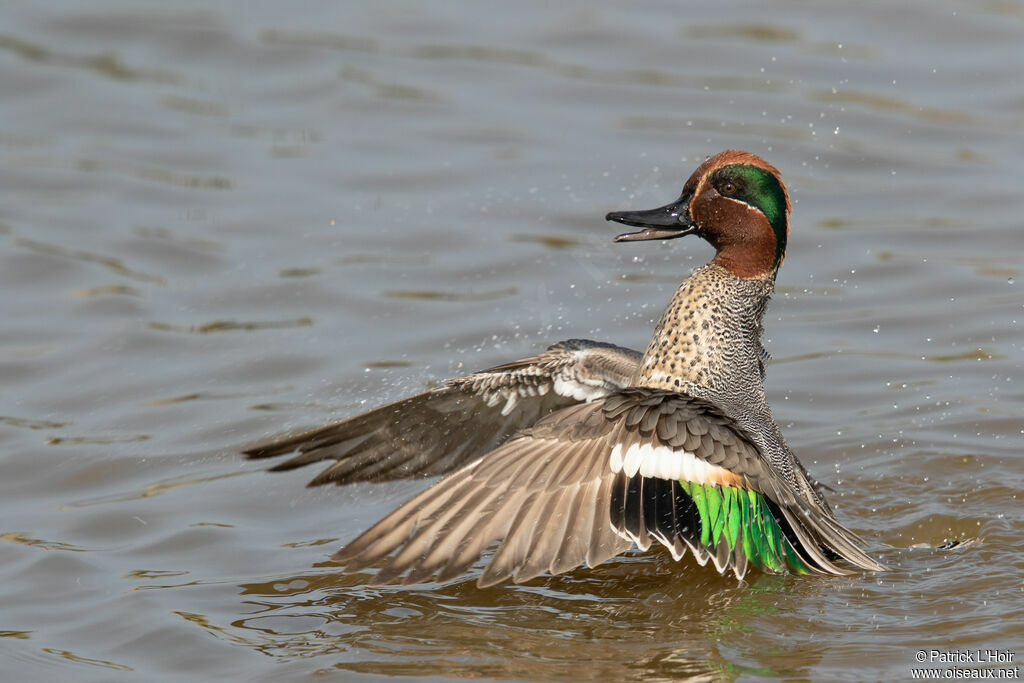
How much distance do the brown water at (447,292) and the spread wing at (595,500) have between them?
1.19ft

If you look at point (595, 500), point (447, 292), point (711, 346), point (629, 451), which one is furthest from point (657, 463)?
point (447, 292)

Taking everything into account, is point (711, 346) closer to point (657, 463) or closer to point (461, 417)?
point (657, 463)

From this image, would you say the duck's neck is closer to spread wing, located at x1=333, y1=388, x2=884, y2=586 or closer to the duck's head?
the duck's head

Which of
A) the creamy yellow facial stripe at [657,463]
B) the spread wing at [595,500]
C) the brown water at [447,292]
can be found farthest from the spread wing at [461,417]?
the creamy yellow facial stripe at [657,463]

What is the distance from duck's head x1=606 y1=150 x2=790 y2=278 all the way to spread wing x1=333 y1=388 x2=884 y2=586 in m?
1.07

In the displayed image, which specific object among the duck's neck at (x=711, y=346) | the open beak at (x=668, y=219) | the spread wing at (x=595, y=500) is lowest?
the spread wing at (x=595, y=500)

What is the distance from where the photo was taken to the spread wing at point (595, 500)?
203 inches

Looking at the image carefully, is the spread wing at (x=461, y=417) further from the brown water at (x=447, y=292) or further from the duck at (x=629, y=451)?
the brown water at (x=447, y=292)

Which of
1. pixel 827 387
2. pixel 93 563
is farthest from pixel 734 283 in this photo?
pixel 93 563

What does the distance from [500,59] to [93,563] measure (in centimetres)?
674

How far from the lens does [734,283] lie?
6230mm

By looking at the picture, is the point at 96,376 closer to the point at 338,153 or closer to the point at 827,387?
the point at 338,153

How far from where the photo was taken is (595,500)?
17.5 ft

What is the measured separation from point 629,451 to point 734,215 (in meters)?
1.33
